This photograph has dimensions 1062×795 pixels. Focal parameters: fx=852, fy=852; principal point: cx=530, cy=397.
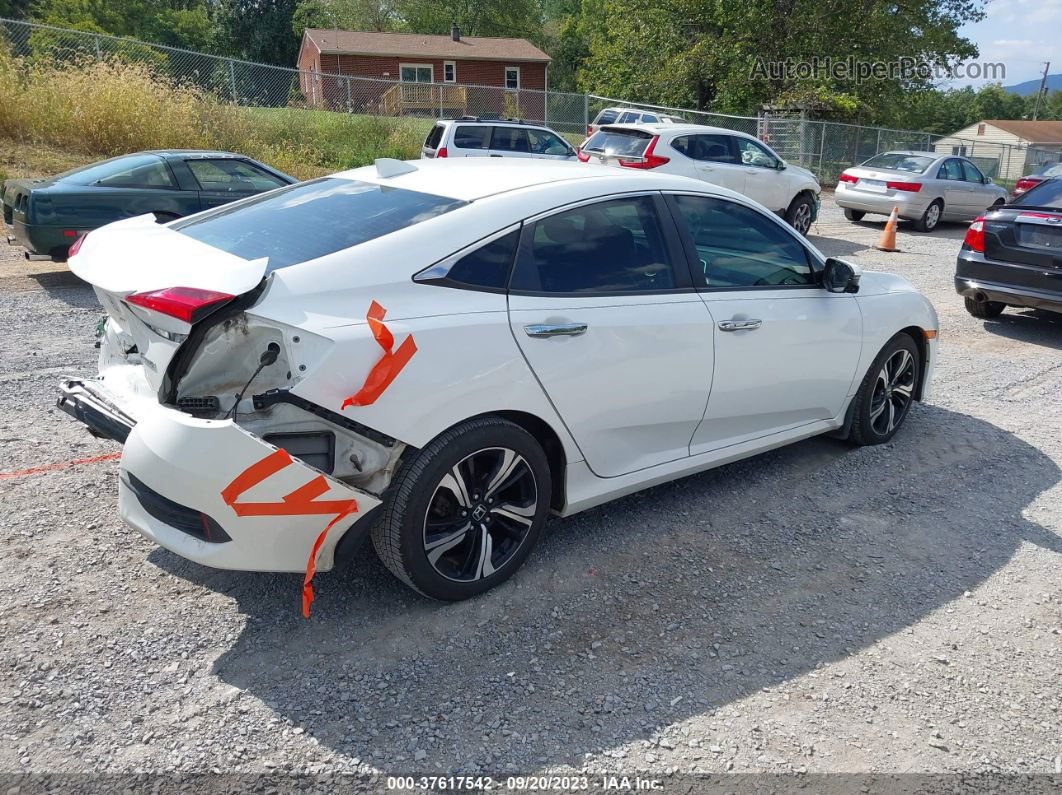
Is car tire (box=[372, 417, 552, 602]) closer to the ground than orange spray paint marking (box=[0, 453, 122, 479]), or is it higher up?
higher up

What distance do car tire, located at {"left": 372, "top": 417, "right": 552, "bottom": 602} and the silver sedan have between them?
51.3ft

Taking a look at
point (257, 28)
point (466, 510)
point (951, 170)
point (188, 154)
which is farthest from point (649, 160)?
point (257, 28)

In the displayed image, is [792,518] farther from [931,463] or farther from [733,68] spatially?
[733,68]

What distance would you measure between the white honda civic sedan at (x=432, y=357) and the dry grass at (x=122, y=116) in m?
12.4

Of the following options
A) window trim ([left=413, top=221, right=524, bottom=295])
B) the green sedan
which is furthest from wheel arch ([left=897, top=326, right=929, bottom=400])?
the green sedan

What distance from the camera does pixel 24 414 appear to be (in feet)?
16.8

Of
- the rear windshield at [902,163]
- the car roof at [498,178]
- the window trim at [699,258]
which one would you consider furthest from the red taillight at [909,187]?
the car roof at [498,178]

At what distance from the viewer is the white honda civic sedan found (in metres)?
2.91

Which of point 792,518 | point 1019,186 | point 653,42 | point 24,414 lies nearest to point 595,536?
point 792,518

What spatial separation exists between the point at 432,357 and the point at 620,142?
37.6ft

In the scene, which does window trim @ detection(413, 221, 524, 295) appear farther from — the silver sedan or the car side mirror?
the silver sedan

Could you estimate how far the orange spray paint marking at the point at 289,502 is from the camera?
2.78 meters

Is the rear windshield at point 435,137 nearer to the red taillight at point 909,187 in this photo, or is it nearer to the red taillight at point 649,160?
the red taillight at point 649,160

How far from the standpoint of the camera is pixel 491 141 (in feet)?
50.8
